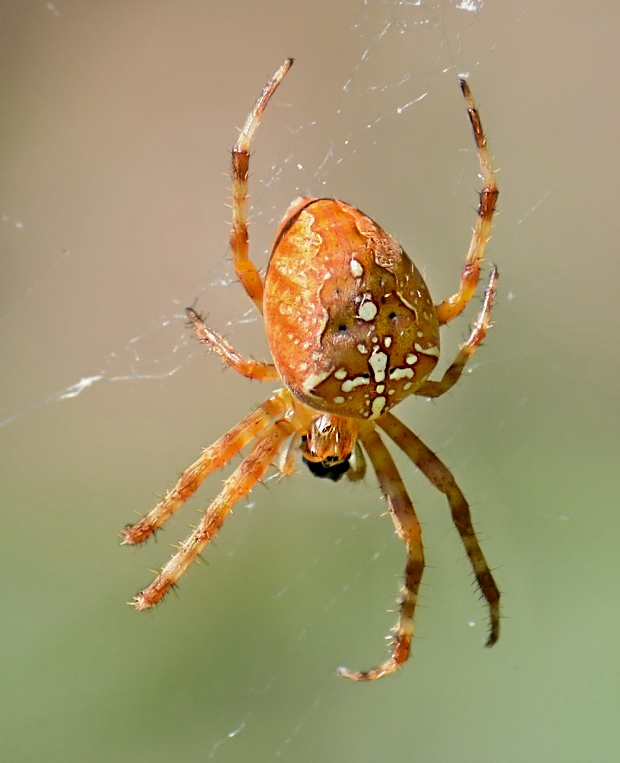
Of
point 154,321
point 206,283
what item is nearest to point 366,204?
point 206,283

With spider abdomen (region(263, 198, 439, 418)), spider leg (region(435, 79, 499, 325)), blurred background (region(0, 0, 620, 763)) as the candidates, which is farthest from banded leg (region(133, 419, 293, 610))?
blurred background (region(0, 0, 620, 763))

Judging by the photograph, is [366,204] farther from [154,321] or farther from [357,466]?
[357,466]

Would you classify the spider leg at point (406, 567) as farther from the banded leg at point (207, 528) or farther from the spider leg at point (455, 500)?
the banded leg at point (207, 528)

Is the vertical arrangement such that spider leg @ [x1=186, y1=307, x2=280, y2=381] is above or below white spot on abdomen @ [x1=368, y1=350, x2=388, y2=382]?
above

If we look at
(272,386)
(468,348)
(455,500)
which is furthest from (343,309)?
(272,386)

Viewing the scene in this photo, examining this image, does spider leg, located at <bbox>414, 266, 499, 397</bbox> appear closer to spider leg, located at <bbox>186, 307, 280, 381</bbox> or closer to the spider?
the spider

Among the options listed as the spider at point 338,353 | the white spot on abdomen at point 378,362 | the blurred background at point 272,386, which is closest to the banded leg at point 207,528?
the spider at point 338,353

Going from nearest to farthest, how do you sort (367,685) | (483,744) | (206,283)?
(483,744) → (367,685) → (206,283)
